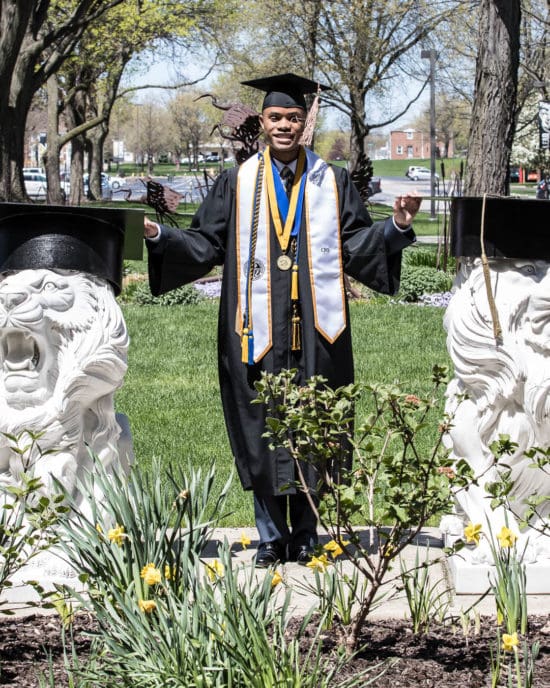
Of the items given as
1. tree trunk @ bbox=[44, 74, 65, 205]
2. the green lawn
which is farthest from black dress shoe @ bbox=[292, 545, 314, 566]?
tree trunk @ bbox=[44, 74, 65, 205]

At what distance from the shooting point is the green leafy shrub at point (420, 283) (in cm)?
1451

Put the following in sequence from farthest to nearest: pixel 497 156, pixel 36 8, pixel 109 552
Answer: pixel 36 8 → pixel 497 156 → pixel 109 552

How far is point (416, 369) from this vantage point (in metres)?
10.4

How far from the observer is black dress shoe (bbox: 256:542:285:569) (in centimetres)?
520

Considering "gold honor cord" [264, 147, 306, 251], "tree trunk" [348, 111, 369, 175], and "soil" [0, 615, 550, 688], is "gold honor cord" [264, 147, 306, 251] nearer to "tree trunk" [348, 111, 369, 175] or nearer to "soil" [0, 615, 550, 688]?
"soil" [0, 615, 550, 688]

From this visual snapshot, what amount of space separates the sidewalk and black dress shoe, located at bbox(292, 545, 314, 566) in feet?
0.09

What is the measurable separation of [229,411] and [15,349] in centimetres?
114

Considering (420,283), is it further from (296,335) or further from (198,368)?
(296,335)

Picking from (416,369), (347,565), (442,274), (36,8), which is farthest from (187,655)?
(36,8)

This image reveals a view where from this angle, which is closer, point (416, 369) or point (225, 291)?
point (225, 291)

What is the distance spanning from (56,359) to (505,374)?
1776 mm

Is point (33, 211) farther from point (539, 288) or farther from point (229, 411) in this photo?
point (539, 288)

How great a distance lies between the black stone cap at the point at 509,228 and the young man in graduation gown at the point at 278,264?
1.17 feet

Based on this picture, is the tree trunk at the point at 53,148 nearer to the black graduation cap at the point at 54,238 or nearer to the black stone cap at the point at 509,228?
the black graduation cap at the point at 54,238
